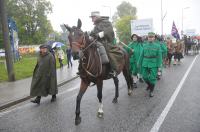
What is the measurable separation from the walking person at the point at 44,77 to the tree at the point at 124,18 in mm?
80115

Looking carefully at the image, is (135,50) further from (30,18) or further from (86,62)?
(30,18)

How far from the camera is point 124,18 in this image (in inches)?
3644

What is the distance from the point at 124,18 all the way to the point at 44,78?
8483 cm

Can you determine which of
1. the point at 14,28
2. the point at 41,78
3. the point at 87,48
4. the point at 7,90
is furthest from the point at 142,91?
the point at 14,28

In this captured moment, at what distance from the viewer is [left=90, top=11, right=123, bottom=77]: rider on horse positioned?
765cm

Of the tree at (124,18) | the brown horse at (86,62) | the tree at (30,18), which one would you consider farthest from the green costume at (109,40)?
the tree at (124,18)

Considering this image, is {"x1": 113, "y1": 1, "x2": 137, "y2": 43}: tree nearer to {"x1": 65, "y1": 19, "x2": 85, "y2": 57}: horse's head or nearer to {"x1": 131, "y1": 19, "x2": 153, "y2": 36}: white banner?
{"x1": 131, "y1": 19, "x2": 153, "y2": 36}: white banner

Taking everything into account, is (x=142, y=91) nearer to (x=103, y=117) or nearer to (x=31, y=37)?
(x=103, y=117)

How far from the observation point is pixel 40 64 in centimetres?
943

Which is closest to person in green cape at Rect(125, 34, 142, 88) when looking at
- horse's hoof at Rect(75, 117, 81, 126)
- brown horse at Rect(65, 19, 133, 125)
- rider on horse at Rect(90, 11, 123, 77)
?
rider on horse at Rect(90, 11, 123, 77)

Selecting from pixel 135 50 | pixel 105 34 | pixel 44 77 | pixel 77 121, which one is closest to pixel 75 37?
pixel 105 34

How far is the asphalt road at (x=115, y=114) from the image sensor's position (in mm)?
6496

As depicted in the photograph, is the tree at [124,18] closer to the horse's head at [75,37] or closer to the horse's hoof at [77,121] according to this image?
the horse's hoof at [77,121]

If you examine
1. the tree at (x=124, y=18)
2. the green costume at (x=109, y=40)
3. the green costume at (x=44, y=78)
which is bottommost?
the green costume at (x=44, y=78)
